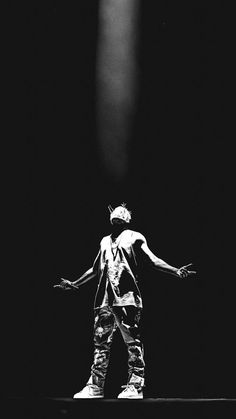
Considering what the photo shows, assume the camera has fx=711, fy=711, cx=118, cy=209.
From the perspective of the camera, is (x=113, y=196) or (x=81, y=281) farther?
(x=113, y=196)

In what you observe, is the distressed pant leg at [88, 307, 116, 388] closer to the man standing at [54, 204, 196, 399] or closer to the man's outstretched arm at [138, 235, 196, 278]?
the man standing at [54, 204, 196, 399]

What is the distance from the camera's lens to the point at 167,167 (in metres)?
5.34

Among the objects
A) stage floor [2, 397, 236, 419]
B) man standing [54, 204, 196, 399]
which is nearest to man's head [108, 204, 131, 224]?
man standing [54, 204, 196, 399]

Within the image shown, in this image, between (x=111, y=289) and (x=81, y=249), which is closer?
(x=111, y=289)

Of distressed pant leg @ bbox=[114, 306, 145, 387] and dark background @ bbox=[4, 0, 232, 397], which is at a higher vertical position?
dark background @ bbox=[4, 0, 232, 397]

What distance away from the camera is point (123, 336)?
14.8ft

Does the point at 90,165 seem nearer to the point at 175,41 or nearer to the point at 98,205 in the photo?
the point at 98,205

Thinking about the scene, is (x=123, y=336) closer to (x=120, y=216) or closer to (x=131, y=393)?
(x=131, y=393)

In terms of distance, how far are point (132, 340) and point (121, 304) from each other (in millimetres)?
234

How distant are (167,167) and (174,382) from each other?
5.15 feet

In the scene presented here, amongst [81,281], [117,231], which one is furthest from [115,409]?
[117,231]

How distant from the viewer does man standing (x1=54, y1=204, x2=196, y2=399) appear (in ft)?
14.6

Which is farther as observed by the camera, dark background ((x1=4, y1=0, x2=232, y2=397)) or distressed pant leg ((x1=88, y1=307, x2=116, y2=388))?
dark background ((x1=4, y1=0, x2=232, y2=397))

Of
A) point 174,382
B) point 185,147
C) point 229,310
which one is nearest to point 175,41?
point 185,147
